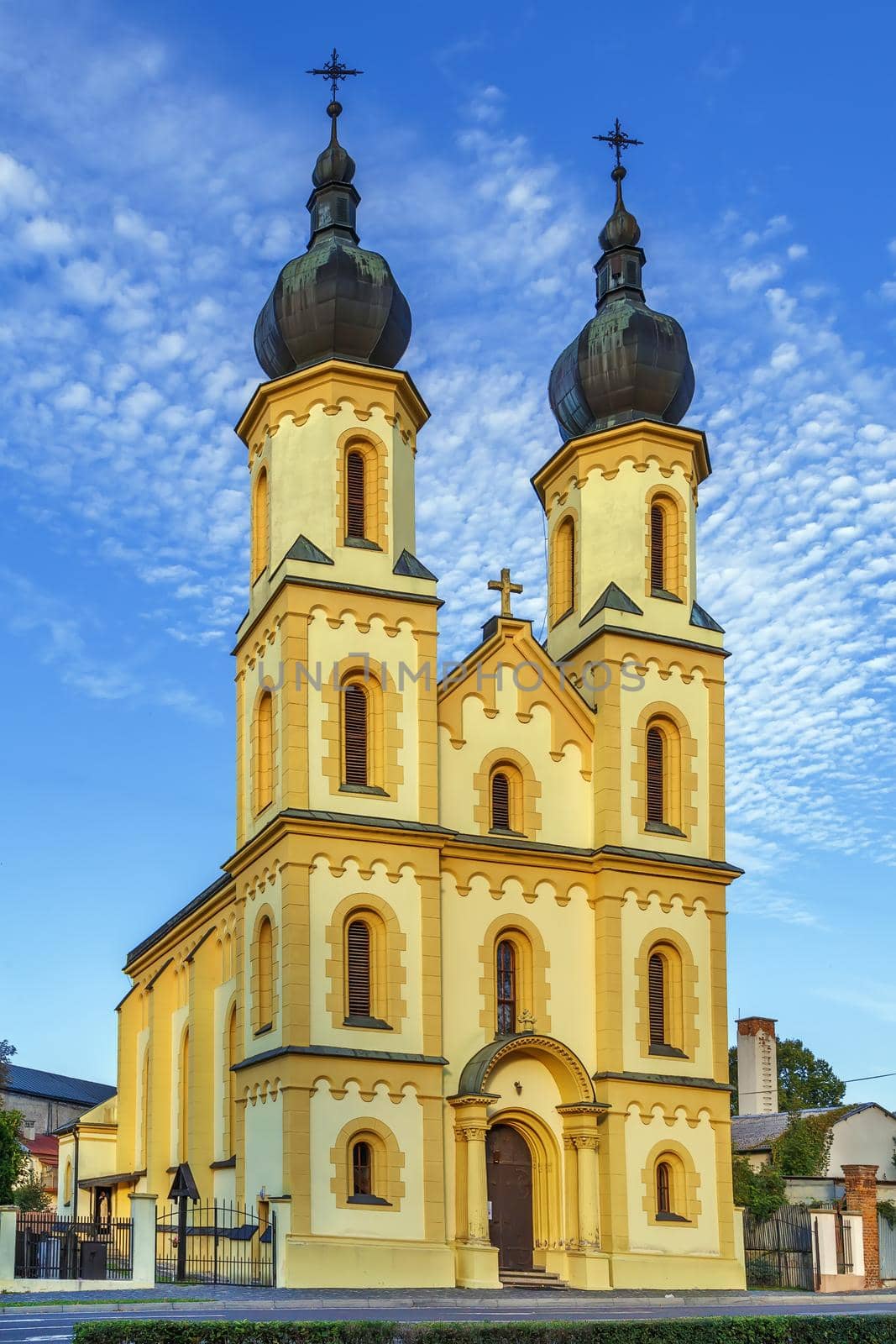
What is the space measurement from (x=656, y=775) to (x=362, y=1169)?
10.6m

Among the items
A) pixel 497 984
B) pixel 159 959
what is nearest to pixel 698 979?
pixel 497 984

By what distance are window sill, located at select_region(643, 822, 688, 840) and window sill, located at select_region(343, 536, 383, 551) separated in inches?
314

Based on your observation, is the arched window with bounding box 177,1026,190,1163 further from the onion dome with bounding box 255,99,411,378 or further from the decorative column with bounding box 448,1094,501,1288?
the onion dome with bounding box 255,99,411,378

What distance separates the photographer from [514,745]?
35.5 metres

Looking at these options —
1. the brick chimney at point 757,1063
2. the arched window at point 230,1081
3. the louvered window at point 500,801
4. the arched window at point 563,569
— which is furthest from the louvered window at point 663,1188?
the brick chimney at point 757,1063

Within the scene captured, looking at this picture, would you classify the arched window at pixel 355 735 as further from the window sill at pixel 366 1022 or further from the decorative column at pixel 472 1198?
the decorative column at pixel 472 1198

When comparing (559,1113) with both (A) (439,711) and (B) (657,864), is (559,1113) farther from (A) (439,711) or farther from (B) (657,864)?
(A) (439,711)

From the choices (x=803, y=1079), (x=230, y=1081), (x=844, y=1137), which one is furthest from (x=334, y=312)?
(x=803, y=1079)

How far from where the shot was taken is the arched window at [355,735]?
3347 centimetres

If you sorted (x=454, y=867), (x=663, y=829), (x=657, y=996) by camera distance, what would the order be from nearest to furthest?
1. (x=454, y=867)
2. (x=657, y=996)
3. (x=663, y=829)

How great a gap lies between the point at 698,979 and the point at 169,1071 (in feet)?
50.2

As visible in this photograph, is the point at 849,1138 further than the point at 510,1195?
Yes

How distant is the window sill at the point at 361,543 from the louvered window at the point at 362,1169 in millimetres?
11407

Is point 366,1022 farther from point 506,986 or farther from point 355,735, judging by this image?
point 355,735
